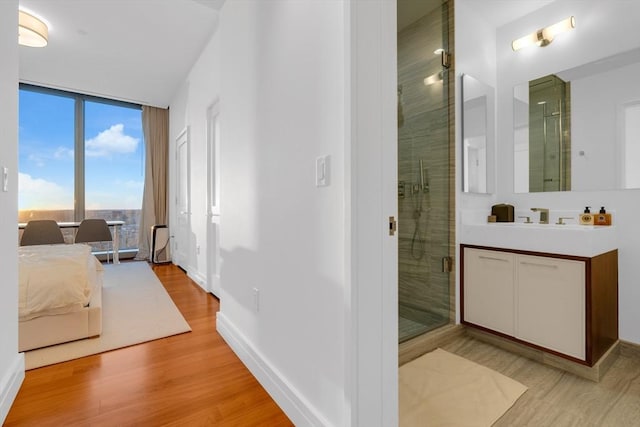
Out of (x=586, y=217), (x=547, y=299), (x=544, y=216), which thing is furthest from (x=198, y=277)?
(x=586, y=217)

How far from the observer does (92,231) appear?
4727mm

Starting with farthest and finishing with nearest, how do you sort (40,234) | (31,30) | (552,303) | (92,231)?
(92,231) < (40,234) < (31,30) < (552,303)

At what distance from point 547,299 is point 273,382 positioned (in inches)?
69.5

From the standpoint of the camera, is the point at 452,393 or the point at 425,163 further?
the point at 425,163

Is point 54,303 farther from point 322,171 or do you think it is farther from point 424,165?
point 424,165

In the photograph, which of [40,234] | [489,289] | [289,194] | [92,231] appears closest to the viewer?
[289,194]

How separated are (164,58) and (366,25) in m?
3.76

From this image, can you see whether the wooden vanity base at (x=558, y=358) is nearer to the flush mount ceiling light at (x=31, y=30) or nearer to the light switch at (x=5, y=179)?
the light switch at (x=5, y=179)

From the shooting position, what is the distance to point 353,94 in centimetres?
101

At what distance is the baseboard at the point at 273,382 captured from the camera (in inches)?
50.8

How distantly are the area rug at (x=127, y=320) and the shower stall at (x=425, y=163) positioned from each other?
197cm

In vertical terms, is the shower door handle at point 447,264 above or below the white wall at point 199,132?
below

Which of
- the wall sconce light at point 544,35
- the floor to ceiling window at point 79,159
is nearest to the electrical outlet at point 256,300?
the wall sconce light at point 544,35

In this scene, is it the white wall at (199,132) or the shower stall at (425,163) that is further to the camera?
the white wall at (199,132)
